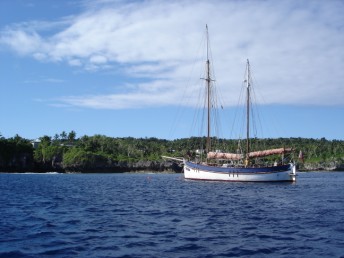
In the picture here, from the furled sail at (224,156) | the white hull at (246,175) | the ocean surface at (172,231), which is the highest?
the furled sail at (224,156)

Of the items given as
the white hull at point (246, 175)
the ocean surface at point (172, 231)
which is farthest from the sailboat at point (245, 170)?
the ocean surface at point (172, 231)

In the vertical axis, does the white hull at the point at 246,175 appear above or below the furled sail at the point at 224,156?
below

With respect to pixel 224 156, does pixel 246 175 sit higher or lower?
lower

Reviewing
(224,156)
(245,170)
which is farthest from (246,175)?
(224,156)

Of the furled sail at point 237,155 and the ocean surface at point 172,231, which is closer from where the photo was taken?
the ocean surface at point 172,231

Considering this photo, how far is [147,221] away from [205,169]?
62.9 m

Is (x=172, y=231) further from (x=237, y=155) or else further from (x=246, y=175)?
(x=237, y=155)

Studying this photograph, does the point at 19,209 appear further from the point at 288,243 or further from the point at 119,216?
the point at 288,243

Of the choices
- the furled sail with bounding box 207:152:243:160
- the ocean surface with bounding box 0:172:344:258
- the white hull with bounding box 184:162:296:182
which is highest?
the furled sail with bounding box 207:152:243:160

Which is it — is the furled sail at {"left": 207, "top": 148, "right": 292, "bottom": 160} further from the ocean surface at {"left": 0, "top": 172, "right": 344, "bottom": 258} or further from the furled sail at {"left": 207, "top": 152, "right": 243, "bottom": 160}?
the ocean surface at {"left": 0, "top": 172, "right": 344, "bottom": 258}

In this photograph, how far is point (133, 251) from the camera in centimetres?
1945

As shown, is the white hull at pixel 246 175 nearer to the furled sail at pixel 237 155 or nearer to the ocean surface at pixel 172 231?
the furled sail at pixel 237 155

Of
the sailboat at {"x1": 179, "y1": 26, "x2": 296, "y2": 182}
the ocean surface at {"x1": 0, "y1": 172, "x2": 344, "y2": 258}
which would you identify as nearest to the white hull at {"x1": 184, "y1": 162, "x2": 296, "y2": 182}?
the sailboat at {"x1": 179, "y1": 26, "x2": 296, "y2": 182}

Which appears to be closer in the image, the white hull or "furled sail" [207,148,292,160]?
the white hull
